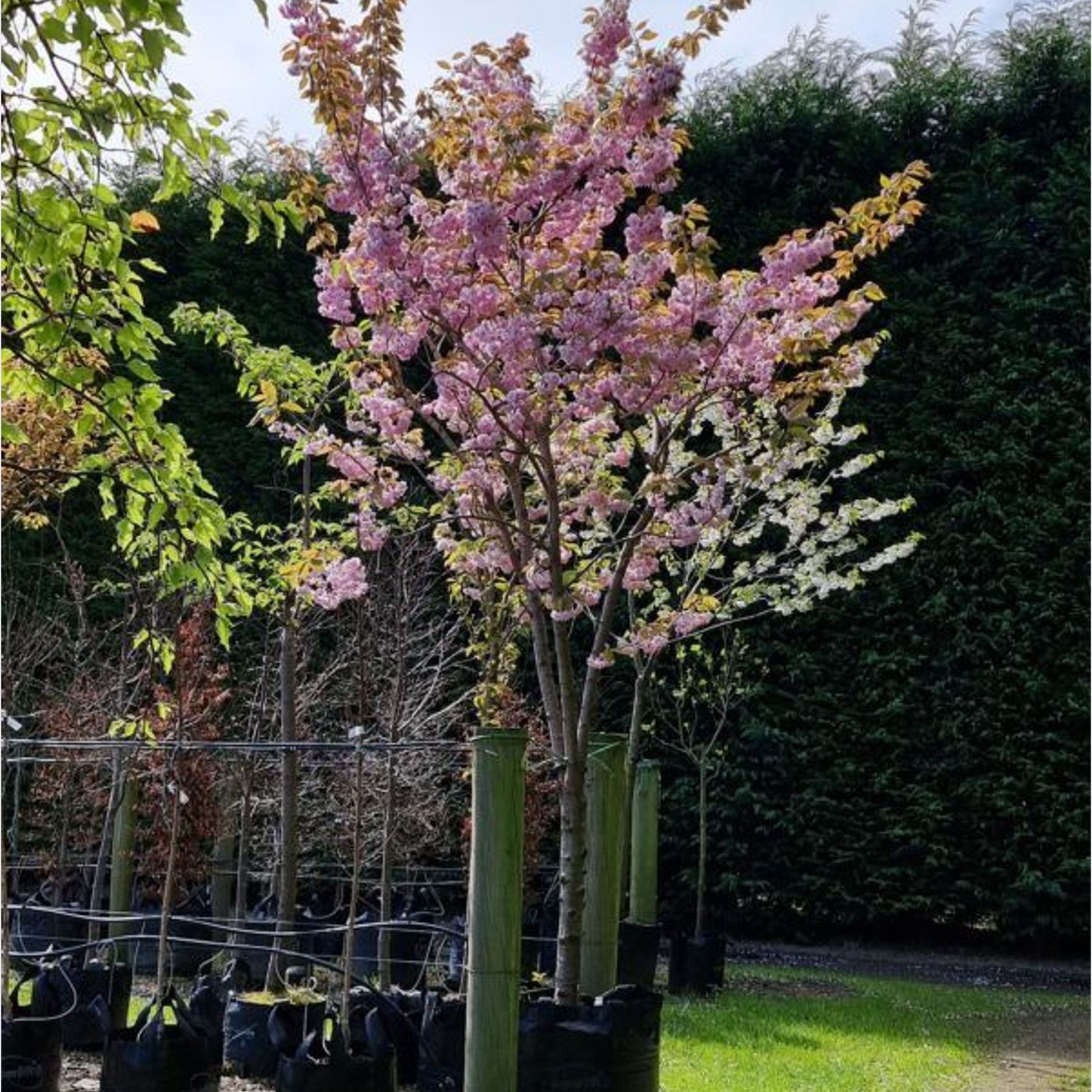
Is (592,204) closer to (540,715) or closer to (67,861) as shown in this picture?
(540,715)

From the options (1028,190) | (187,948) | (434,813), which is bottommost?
(187,948)

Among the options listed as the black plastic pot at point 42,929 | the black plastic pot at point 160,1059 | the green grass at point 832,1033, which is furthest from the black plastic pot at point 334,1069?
the black plastic pot at point 42,929

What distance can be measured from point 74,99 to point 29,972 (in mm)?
2689

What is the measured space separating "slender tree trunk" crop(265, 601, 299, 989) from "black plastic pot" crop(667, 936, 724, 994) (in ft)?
6.32

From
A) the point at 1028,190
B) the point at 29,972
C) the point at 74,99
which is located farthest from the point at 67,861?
the point at 1028,190

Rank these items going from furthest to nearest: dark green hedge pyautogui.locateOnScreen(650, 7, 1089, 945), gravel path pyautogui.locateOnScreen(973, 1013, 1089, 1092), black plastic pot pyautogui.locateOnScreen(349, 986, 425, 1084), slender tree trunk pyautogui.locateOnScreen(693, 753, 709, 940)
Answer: dark green hedge pyautogui.locateOnScreen(650, 7, 1089, 945), slender tree trunk pyautogui.locateOnScreen(693, 753, 709, 940), gravel path pyautogui.locateOnScreen(973, 1013, 1089, 1092), black plastic pot pyautogui.locateOnScreen(349, 986, 425, 1084)

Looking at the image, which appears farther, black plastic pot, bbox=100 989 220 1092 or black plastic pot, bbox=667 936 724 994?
black plastic pot, bbox=667 936 724 994

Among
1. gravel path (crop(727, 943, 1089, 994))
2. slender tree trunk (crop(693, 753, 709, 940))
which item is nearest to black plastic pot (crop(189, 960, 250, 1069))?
slender tree trunk (crop(693, 753, 709, 940))

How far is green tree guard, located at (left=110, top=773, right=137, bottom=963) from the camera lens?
17.8ft

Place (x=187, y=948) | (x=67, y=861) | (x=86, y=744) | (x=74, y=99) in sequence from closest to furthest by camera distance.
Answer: (x=74, y=99) < (x=86, y=744) < (x=187, y=948) < (x=67, y=861)

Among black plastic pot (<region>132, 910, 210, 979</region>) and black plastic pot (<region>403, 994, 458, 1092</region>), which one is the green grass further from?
black plastic pot (<region>132, 910, 210, 979</region>)

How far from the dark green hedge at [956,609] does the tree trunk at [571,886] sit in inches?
164

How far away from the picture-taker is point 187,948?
257 inches

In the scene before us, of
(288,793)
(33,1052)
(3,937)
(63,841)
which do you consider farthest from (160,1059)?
(63,841)
